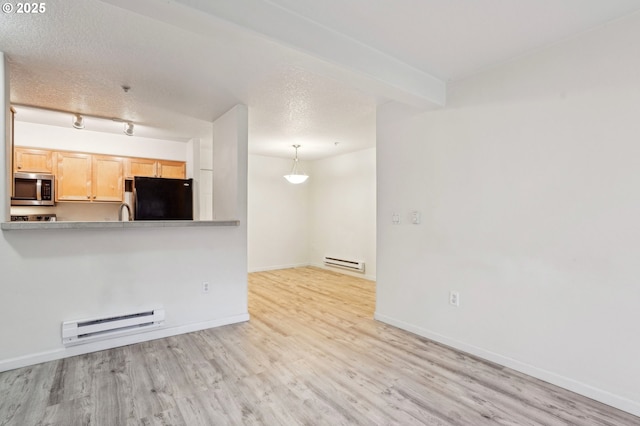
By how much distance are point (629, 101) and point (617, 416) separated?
1952mm

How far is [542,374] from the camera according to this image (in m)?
2.33

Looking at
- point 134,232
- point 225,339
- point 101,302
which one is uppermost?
point 134,232

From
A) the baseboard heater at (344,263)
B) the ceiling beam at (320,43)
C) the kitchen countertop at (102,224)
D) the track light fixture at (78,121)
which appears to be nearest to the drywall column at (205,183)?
the track light fixture at (78,121)

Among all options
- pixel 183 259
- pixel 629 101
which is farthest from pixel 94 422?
pixel 629 101

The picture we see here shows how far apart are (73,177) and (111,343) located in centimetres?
289

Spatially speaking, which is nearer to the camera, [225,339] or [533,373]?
[533,373]

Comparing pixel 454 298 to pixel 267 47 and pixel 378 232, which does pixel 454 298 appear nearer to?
pixel 378 232

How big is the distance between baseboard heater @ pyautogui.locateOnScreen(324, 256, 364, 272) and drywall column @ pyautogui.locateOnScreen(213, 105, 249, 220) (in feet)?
9.93

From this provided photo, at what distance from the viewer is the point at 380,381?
7.61 ft

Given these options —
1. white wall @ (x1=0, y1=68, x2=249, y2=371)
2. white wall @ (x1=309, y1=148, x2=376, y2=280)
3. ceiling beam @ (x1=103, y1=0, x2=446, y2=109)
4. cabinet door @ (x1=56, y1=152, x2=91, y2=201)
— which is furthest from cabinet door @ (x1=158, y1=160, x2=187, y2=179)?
ceiling beam @ (x1=103, y1=0, x2=446, y2=109)

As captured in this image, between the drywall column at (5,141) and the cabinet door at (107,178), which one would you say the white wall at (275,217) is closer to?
the cabinet door at (107,178)

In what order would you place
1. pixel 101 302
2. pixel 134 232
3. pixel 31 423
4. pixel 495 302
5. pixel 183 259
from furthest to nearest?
pixel 183 259 → pixel 134 232 → pixel 101 302 → pixel 495 302 → pixel 31 423

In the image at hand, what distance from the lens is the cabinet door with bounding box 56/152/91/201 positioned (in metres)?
4.46

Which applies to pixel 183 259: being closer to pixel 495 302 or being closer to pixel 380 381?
pixel 380 381
